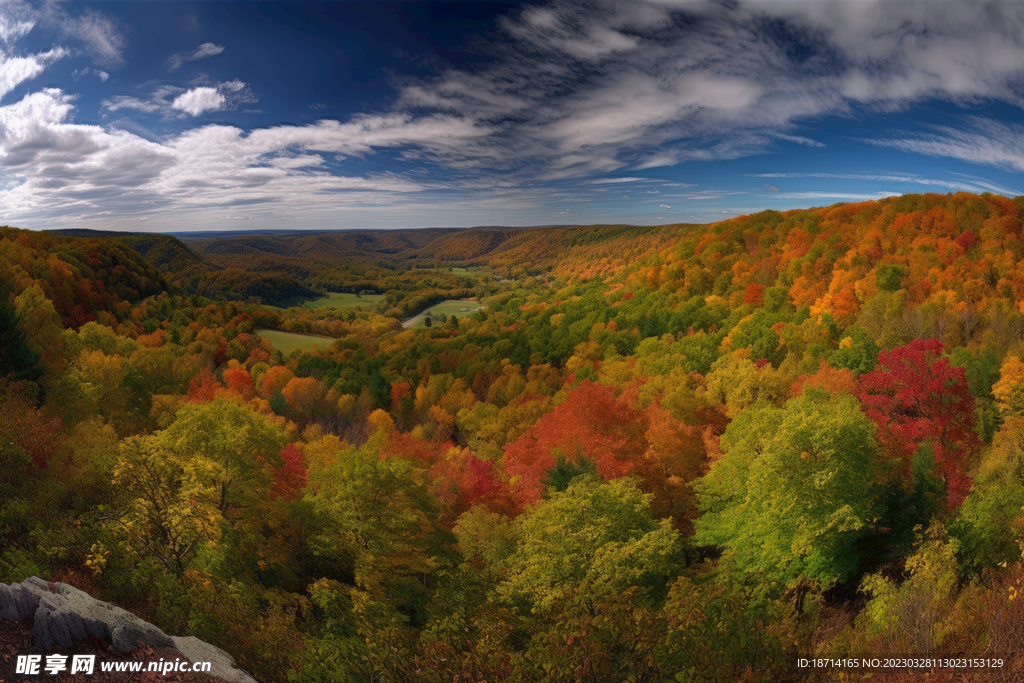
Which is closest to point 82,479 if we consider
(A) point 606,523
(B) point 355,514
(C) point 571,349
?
(B) point 355,514

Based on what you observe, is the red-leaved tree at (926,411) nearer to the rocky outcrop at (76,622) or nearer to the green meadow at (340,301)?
the rocky outcrop at (76,622)

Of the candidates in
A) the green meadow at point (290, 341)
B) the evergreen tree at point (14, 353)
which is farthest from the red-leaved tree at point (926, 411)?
the green meadow at point (290, 341)

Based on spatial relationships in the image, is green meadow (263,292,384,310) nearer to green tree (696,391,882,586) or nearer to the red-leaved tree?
green tree (696,391,882,586)

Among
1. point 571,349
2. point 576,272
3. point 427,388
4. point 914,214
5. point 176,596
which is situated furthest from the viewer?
point 576,272

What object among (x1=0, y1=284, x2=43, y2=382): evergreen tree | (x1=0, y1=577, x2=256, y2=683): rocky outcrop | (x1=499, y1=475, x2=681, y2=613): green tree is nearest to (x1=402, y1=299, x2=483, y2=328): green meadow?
(x1=0, y1=284, x2=43, y2=382): evergreen tree

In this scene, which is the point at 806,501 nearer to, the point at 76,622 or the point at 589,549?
the point at 589,549

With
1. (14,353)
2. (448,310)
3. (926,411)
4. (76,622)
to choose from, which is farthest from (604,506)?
(448,310)

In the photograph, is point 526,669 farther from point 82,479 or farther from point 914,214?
point 914,214
